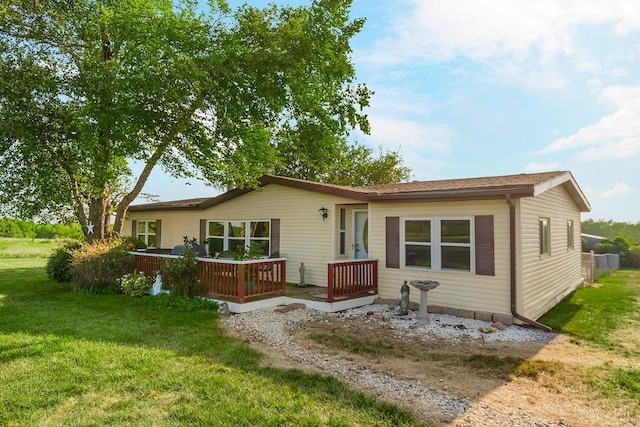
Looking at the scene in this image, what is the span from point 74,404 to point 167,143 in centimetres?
949

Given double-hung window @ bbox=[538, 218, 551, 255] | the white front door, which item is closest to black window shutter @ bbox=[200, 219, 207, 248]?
the white front door

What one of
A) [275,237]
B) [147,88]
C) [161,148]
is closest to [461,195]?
[275,237]

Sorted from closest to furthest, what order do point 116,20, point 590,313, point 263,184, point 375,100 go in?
point 590,313 < point 116,20 < point 263,184 < point 375,100

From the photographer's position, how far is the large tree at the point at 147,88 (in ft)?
35.4

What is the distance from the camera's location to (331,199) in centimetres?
1066

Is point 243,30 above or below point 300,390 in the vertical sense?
above

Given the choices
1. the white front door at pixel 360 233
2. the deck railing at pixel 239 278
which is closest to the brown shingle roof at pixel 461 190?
Answer: the white front door at pixel 360 233

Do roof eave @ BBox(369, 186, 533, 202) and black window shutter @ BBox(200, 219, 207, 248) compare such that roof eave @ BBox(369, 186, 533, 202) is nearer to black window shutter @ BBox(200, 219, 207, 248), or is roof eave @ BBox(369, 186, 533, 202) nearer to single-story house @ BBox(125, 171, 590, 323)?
single-story house @ BBox(125, 171, 590, 323)

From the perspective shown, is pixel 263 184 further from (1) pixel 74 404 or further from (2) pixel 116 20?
(1) pixel 74 404

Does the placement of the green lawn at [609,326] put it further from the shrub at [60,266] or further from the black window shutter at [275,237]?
the shrub at [60,266]

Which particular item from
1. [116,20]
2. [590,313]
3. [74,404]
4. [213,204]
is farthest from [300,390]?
[116,20]

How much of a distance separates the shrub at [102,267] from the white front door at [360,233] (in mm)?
6330

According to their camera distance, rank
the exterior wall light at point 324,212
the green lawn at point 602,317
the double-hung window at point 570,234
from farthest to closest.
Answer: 1. the double-hung window at point 570,234
2. the exterior wall light at point 324,212
3. the green lawn at point 602,317

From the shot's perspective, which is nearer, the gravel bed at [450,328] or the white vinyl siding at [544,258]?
the gravel bed at [450,328]
